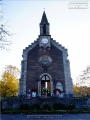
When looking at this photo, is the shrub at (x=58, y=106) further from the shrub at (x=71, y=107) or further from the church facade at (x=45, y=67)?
the church facade at (x=45, y=67)

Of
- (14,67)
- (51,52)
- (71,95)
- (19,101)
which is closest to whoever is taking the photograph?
(19,101)

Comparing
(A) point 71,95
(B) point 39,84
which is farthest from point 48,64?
(A) point 71,95

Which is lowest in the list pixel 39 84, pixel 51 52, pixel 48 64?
pixel 39 84

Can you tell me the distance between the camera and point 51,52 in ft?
129

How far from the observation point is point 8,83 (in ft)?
176

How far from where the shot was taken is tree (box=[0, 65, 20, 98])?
52125mm

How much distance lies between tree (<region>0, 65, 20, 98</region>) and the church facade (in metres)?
16.3

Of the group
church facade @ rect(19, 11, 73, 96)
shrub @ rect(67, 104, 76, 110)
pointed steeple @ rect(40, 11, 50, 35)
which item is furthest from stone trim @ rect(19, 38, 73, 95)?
shrub @ rect(67, 104, 76, 110)

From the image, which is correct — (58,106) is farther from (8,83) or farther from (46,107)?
(8,83)

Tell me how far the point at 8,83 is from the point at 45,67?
20215mm

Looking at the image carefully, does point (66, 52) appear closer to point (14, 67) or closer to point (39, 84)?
point (39, 84)

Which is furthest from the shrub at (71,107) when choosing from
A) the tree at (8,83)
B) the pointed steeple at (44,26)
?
the tree at (8,83)

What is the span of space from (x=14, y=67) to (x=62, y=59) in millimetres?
25416

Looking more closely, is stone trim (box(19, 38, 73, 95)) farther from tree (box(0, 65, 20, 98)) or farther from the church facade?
tree (box(0, 65, 20, 98))
